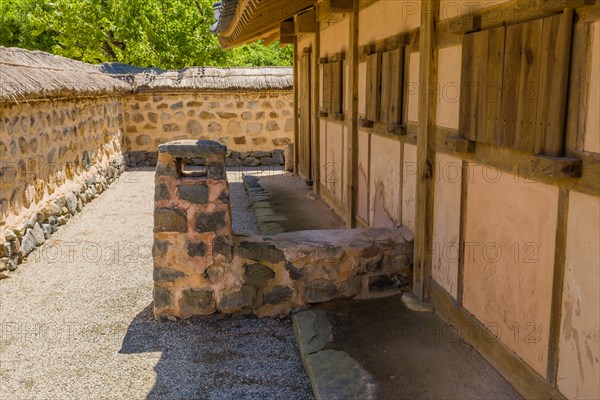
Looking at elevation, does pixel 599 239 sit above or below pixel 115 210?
above

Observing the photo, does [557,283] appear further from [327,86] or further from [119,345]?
[327,86]

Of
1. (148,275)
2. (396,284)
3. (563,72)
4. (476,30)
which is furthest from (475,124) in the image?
(148,275)

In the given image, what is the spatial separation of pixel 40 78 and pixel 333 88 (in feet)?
12.0

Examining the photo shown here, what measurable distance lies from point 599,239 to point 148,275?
4677mm

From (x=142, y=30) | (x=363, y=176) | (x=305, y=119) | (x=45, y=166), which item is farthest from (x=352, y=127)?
(x=142, y=30)

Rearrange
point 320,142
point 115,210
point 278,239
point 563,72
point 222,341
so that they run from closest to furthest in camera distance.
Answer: point 563,72
point 222,341
point 278,239
point 320,142
point 115,210

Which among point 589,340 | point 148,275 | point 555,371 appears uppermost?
point 589,340

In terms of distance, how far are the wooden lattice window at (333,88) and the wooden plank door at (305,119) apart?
1.35 meters

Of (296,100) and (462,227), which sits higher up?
(296,100)

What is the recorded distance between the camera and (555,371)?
2.87 meters

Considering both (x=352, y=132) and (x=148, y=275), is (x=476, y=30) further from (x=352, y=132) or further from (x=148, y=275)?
(x=148, y=275)

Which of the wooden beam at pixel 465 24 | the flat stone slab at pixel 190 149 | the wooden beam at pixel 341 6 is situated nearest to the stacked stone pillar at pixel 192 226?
the flat stone slab at pixel 190 149

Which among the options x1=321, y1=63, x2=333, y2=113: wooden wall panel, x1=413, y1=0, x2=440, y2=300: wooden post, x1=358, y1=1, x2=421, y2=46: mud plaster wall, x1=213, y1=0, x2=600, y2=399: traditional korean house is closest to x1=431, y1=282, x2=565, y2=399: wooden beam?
x1=213, y1=0, x2=600, y2=399: traditional korean house

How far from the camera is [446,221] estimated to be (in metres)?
4.13
